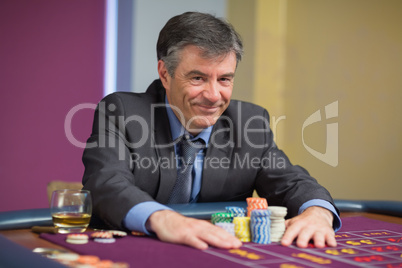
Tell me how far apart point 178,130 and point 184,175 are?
0.22 metres

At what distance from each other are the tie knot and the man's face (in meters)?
0.07

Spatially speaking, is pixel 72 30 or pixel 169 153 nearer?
pixel 169 153

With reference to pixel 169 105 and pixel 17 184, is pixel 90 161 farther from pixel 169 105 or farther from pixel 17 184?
pixel 17 184

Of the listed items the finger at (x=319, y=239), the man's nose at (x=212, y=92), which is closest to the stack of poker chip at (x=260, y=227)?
the finger at (x=319, y=239)

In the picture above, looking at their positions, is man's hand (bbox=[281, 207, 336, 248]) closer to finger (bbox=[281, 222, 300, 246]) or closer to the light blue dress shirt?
finger (bbox=[281, 222, 300, 246])

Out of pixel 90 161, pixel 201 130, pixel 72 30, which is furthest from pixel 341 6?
pixel 90 161

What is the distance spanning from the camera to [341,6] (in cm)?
531

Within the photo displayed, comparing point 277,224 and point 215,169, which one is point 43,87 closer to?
point 215,169

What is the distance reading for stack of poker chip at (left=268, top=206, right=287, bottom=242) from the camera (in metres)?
1.68

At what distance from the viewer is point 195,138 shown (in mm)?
2533

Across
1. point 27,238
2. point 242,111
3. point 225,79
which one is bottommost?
point 27,238

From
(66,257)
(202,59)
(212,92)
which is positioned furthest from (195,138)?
(66,257)

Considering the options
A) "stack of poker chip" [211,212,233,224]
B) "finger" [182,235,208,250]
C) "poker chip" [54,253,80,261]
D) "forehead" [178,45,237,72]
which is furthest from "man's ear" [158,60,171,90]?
"poker chip" [54,253,80,261]

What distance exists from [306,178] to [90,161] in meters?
0.98
